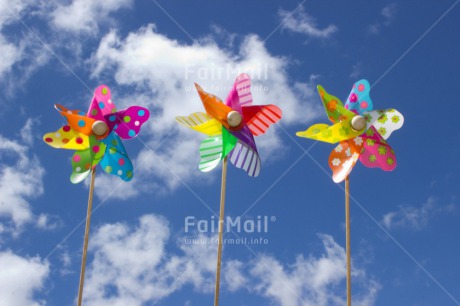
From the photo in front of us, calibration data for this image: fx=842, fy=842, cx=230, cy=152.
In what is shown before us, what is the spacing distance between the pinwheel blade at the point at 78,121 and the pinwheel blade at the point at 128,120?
0.91ft

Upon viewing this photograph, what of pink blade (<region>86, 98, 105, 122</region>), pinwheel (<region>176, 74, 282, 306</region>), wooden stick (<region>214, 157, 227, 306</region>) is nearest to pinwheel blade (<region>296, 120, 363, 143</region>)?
pinwheel (<region>176, 74, 282, 306</region>)

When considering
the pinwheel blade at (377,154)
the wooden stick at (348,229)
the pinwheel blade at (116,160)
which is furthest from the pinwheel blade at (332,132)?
the pinwheel blade at (116,160)

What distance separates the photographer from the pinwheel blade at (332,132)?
10.8m

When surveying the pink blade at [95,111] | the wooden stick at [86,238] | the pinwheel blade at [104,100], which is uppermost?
the pinwheel blade at [104,100]

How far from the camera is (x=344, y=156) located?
10.9 metres

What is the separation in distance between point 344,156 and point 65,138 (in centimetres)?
368

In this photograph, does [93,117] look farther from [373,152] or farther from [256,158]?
[373,152]

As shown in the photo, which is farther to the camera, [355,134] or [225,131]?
[355,134]

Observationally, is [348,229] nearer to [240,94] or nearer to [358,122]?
[358,122]

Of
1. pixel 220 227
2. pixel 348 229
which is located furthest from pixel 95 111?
pixel 348 229

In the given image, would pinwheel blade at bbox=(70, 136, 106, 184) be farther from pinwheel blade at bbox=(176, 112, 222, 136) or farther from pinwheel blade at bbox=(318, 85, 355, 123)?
pinwheel blade at bbox=(318, 85, 355, 123)

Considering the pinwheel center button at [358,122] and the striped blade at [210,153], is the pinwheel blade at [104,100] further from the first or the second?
the pinwheel center button at [358,122]

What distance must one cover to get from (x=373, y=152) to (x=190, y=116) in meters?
2.43

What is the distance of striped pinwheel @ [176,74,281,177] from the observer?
35.1ft
